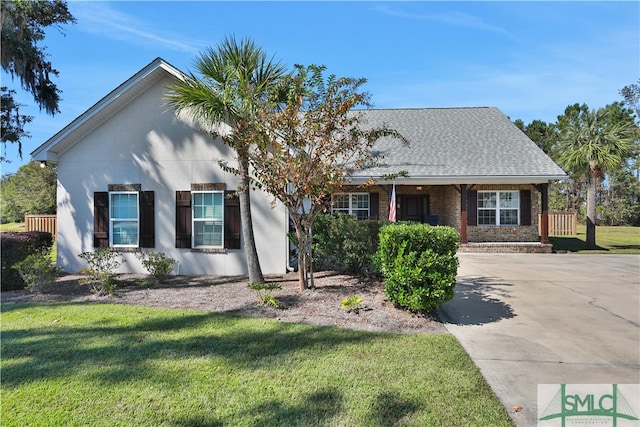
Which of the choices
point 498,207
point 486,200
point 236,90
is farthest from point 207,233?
point 498,207

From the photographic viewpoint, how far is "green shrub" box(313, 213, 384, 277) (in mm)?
7770

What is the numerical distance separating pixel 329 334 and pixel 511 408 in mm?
2241

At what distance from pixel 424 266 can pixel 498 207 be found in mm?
12774

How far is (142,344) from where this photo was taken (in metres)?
4.29

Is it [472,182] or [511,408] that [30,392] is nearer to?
[511,408]

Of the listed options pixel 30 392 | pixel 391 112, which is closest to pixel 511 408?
pixel 30 392

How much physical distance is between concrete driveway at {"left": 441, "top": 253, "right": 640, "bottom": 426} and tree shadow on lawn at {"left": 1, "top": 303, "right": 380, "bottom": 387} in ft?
5.15

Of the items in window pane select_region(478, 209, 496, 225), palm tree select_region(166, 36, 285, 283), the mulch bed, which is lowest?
the mulch bed

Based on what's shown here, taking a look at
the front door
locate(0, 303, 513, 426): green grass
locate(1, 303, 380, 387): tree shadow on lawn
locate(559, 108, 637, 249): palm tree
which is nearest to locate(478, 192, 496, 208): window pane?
the front door

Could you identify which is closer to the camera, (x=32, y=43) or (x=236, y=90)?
(x=236, y=90)

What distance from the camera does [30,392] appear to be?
3.24 m

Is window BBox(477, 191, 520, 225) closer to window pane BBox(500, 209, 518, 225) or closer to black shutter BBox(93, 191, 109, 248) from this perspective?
window pane BBox(500, 209, 518, 225)

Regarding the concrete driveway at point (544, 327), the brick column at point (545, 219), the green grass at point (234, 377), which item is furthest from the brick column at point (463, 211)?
the green grass at point (234, 377)

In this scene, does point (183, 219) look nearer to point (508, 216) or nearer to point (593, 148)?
point (508, 216)
